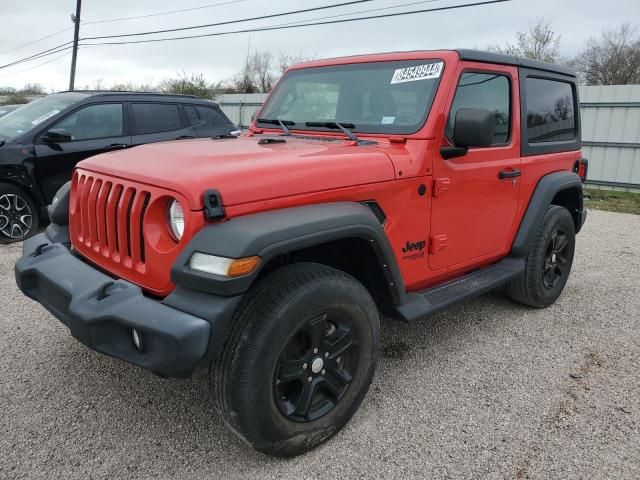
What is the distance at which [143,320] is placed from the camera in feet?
6.54

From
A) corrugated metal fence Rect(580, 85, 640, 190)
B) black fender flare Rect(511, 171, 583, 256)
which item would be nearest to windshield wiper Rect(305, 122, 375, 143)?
black fender flare Rect(511, 171, 583, 256)

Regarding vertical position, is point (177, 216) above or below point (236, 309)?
above

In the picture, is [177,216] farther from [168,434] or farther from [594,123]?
[594,123]

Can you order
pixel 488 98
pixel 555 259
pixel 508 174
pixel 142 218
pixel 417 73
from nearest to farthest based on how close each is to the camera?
1. pixel 142 218
2. pixel 417 73
3. pixel 488 98
4. pixel 508 174
5. pixel 555 259

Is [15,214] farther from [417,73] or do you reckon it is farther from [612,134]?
[612,134]

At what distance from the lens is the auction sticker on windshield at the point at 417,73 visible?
122 inches

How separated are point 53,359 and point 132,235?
4.92ft

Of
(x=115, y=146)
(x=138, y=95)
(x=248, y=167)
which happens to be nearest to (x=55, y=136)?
(x=115, y=146)

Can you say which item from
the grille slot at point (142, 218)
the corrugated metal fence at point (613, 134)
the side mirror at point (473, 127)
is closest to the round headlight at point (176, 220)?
the grille slot at point (142, 218)

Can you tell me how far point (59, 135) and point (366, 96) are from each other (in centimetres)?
418

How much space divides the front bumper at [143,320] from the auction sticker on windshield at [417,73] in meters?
1.88

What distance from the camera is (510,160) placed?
3613 mm

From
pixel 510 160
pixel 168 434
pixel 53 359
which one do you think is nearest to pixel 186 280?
pixel 168 434

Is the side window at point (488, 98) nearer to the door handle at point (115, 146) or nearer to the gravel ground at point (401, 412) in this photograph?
the gravel ground at point (401, 412)
